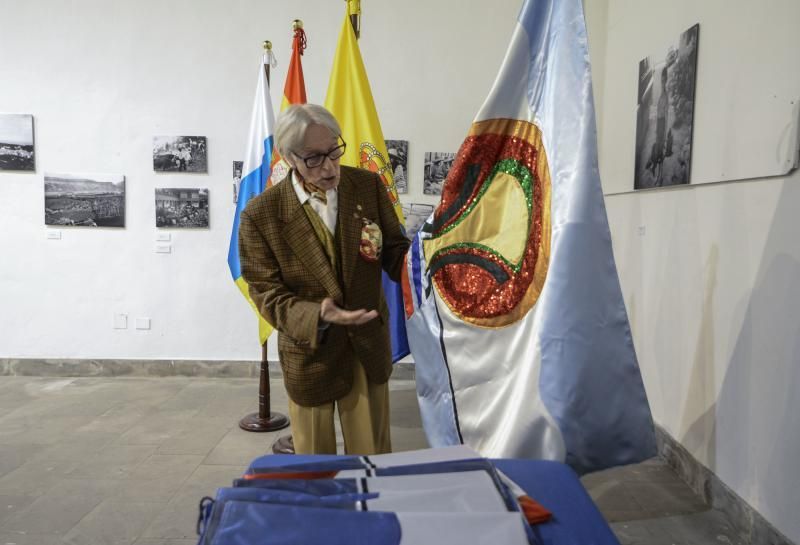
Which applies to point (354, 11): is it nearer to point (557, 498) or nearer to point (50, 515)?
point (557, 498)

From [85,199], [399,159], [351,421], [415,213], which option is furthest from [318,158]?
[85,199]

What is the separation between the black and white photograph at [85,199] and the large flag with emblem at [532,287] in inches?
129

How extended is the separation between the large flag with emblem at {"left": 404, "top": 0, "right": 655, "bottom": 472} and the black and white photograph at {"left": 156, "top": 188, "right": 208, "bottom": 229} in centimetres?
292

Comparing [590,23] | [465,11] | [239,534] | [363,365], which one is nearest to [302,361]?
[363,365]

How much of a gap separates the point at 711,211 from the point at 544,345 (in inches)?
60.7

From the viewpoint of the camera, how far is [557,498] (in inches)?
37.7

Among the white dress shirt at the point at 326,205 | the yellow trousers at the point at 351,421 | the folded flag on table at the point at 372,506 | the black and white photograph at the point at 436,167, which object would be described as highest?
the black and white photograph at the point at 436,167

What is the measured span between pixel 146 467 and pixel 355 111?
2006 mm

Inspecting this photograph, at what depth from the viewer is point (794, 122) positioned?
1758mm

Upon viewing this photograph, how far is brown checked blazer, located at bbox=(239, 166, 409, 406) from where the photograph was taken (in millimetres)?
1506

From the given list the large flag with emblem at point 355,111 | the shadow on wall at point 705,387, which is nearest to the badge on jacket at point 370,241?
the large flag with emblem at point 355,111

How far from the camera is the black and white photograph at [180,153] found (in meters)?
3.93

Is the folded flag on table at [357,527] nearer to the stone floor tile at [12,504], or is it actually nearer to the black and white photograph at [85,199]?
the stone floor tile at [12,504]

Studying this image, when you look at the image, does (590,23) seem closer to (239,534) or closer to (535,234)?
(535,234)
